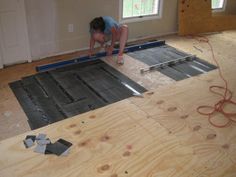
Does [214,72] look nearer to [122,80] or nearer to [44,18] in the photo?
[122,80]

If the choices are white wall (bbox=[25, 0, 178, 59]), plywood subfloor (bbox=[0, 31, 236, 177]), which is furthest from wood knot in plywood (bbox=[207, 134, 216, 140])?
white wall (bbox=[25, 0, 178, 59])

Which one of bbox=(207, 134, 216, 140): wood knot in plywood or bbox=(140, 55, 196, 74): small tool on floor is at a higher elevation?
bbox=(140, 55, 196, 74): small tool on floor

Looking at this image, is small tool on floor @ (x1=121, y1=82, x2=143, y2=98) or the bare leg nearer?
small tool on floor @ (x1=121, y1=82, x2=143, y2=98)

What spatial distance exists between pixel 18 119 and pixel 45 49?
1.53 meters

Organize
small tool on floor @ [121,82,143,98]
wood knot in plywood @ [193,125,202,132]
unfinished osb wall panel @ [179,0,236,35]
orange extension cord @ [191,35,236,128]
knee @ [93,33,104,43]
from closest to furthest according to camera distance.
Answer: wood knot in plywood @ [193,125,202,132] → orange extension cord @ [191,35,236,128] → small tool on floor @ [121,82,143,98] → knee @ [93,33,104,43] → unfinished osb wall panel @ [179,0,236,35]

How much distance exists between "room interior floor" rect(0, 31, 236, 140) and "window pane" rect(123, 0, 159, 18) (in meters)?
0.58

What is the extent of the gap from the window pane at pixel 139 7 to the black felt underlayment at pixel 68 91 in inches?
54.7

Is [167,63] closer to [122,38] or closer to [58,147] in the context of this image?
[122,38]

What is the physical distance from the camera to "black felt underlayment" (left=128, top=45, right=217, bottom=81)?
10.8 feet

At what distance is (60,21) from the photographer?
3.58 metres

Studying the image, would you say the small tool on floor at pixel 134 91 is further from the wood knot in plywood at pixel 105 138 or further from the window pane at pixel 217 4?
the window pane at pixel 217 4

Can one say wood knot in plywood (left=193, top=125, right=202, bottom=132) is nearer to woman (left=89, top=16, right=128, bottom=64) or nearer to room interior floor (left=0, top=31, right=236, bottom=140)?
room interior floor (left=0, top=31, right=236, bottom=140)

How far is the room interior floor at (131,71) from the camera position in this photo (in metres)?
2.29

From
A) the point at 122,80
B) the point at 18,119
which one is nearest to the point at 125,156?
the point at 18,119
